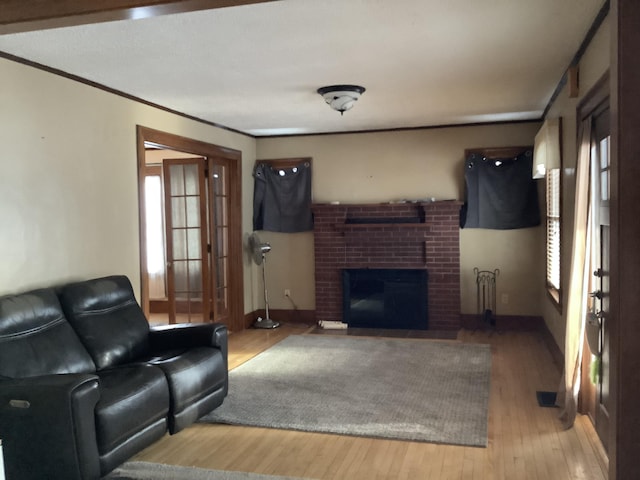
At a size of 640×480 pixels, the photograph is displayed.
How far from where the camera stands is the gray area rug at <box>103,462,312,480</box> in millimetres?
3004

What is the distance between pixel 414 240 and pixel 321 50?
358cm

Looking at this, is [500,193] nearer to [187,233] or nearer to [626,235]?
[187,233]

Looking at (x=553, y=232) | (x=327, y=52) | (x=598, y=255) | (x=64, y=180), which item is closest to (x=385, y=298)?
(x=553, y=232)

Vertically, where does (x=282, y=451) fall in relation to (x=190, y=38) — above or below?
below

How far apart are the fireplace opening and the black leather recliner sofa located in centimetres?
308

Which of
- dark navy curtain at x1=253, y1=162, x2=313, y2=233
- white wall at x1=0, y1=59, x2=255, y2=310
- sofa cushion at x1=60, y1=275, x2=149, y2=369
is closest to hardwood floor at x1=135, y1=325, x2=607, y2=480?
sofa cushion at x1=60, y1=275, x2=149, y2=369

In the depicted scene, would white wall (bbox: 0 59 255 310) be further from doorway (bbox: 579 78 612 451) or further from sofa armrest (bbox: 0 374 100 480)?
doorway (bbox: 579 78 612 451)

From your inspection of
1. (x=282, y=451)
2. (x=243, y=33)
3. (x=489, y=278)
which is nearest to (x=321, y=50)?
(x=243, y=33)

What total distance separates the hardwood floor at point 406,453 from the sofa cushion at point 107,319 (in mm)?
683

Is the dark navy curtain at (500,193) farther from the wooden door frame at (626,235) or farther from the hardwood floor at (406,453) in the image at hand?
the wooden door frame at (626,235)

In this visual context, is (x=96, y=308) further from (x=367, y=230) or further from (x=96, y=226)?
(x=367, y=230)

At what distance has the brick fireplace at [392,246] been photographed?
6.62m

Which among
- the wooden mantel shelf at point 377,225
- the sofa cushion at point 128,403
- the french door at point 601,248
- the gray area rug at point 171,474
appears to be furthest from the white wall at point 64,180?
the french door at point 601,248

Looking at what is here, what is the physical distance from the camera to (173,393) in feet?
11.4
